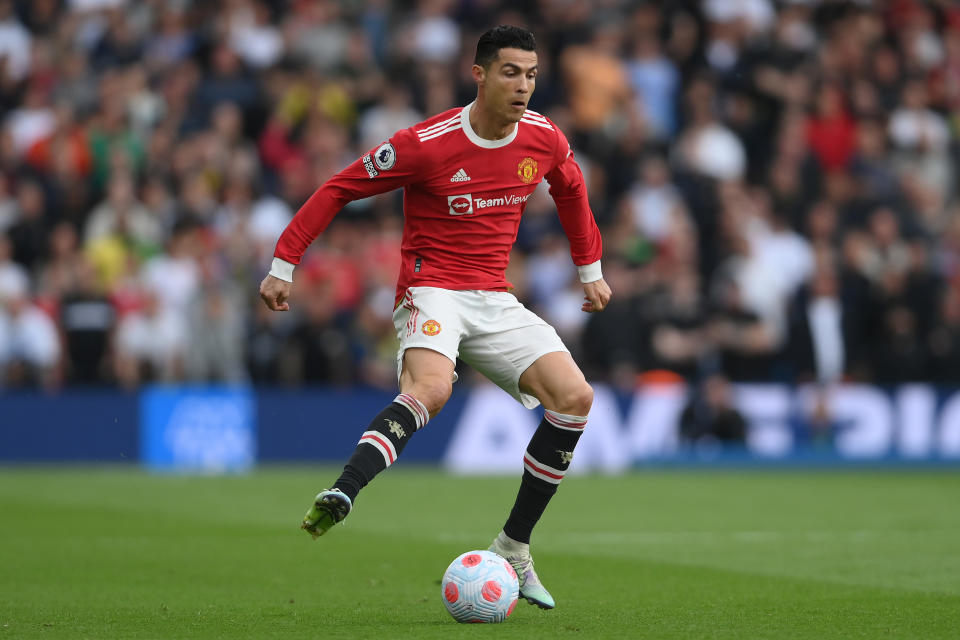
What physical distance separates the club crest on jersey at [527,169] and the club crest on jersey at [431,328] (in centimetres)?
86

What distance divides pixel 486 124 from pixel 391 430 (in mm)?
1570

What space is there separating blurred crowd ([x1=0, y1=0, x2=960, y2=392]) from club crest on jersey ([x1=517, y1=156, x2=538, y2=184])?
370 inches

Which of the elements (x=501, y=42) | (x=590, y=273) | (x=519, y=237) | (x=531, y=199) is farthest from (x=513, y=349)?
(x=531, y=199)

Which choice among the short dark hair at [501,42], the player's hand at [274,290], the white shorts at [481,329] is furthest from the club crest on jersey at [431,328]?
the short dark hair at [501,42]

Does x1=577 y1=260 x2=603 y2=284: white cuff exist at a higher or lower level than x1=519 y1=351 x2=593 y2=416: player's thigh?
higher

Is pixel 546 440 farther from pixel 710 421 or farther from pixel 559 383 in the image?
pixel 710 421

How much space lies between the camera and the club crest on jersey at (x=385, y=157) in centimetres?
696

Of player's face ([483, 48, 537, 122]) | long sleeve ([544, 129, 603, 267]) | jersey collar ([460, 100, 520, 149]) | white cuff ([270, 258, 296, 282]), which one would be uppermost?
player's face ([483, 48, 537, 122])

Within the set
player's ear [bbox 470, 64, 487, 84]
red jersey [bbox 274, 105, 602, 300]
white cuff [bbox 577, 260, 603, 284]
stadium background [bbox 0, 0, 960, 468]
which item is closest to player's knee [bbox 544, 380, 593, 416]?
red jersey [bbox 274, 105, 602, 300]

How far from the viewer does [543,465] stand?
718 cm

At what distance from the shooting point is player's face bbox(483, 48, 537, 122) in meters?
6.95

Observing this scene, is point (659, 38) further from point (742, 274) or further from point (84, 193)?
point (84, 193)

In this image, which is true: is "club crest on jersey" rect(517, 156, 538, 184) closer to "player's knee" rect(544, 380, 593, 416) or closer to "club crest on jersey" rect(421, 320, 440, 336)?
"club crest on jersey" rect(421, 320, 440, 336)

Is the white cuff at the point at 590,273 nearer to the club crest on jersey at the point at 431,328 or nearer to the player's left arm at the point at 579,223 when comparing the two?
the player's left arm at the point at 579,223
